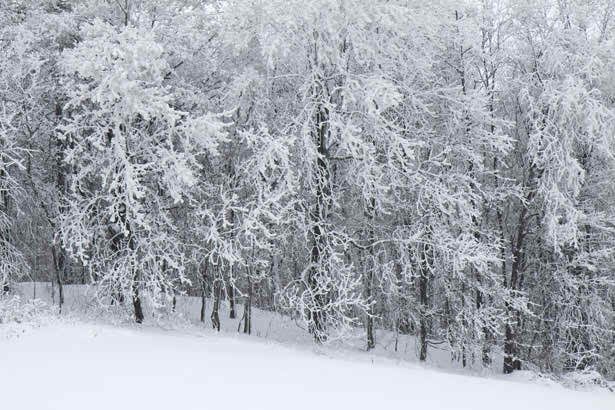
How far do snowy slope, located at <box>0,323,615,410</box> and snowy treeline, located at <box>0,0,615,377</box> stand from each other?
95.2 inches

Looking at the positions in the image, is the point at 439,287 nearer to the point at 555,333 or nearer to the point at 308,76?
the point at 555,333

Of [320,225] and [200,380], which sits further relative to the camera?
[320,225]

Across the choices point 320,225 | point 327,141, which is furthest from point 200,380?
point 327,141

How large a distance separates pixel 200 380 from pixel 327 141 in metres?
7.88

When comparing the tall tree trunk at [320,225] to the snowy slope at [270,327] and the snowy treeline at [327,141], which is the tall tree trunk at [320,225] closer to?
the snowy treeline at [327,141]

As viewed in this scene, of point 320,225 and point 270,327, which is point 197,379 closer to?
point 320,225

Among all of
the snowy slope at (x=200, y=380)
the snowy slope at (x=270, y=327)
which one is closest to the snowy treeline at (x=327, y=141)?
the snowy slope at (x=270, y=327)

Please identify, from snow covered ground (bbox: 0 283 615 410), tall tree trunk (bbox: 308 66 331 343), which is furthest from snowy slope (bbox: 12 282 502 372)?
snow covered ground (bbox: 0 283 615 410)

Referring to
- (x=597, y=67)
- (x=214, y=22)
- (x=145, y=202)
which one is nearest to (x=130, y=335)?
(x=145, y=202)

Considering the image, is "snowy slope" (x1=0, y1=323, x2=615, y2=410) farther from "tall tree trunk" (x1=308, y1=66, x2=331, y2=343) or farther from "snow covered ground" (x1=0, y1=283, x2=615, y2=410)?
"tall tree trunk" (x1=308, y1=66, x2=331, y2=343)

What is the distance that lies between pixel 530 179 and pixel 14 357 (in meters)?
14.0

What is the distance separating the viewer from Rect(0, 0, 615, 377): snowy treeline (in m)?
12.3

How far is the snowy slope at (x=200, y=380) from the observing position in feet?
23.7

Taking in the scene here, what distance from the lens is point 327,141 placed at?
1454cm
